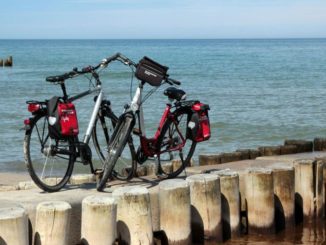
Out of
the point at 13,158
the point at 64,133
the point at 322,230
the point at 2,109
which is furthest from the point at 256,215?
the point at 2,109

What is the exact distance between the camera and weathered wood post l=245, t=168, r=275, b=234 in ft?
26.0

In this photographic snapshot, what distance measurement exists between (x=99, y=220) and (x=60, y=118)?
1.27 m

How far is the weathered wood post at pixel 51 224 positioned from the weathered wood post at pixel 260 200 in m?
2.58

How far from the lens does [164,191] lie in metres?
7.03

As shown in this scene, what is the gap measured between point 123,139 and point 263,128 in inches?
562

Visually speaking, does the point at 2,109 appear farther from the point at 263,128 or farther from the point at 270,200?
the point at 270,200

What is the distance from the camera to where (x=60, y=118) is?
700cm

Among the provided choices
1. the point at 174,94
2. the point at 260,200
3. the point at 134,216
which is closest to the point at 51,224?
the point at 134,216

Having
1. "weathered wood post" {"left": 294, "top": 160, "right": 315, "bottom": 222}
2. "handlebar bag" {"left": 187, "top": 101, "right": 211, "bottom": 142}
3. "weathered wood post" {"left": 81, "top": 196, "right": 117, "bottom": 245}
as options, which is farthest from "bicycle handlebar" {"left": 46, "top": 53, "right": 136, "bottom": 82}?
"weathered wood post" {"left": 294, "top": 160, "right": 315, "bottom": 222}

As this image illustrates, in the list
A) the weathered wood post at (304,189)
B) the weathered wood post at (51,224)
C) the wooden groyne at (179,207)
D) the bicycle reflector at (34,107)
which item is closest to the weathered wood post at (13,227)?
the wooden groyne at (179,207)

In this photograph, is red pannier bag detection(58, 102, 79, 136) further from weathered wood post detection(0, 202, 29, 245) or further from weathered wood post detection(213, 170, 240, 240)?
weathered wood post detection(213, 170, 240, 240)

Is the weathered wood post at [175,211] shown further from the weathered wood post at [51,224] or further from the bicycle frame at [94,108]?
the weathered wood post at [51,224]

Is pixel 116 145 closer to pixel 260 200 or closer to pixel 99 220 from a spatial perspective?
pixel 99 220

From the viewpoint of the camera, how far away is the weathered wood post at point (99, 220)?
6.24 metres
